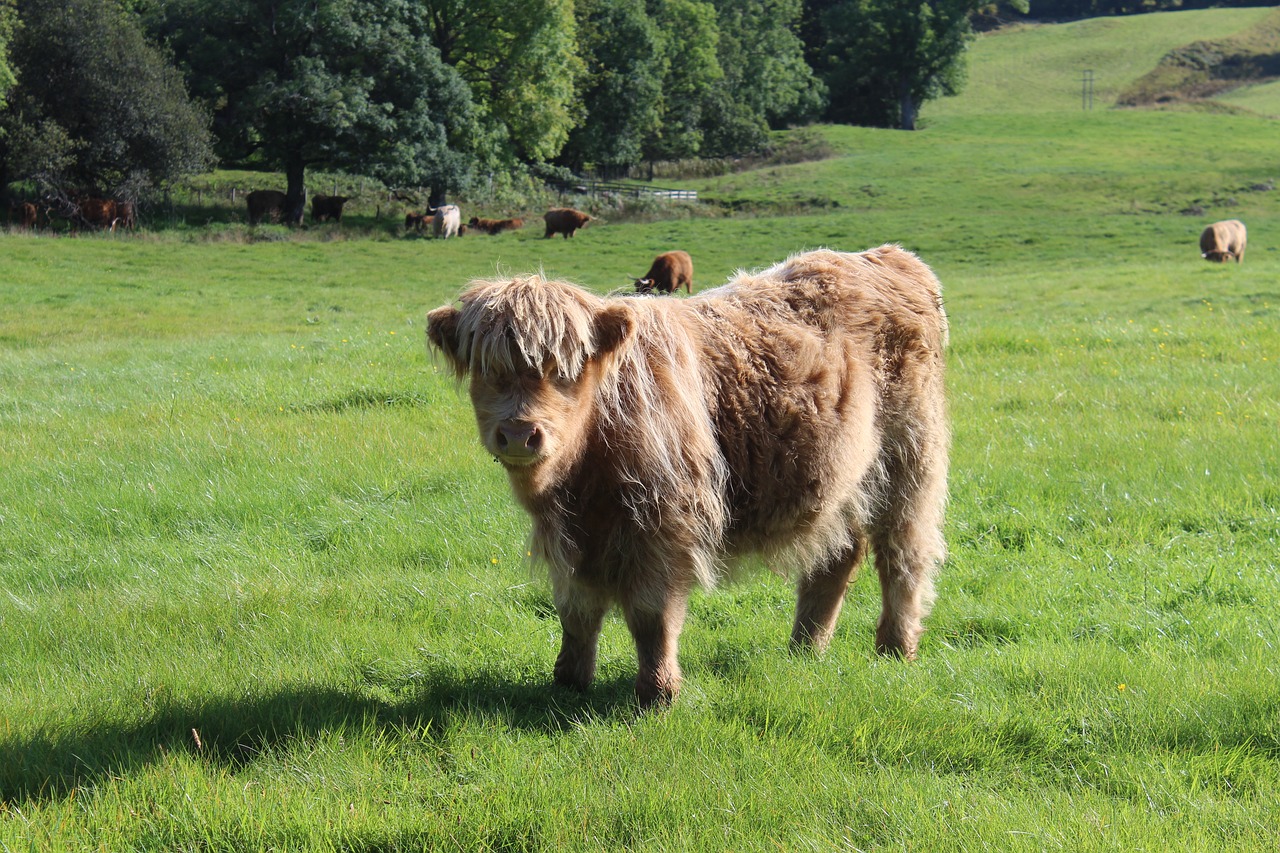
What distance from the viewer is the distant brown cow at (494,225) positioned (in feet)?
148

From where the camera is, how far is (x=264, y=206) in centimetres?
4225

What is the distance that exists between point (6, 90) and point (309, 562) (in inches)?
1437

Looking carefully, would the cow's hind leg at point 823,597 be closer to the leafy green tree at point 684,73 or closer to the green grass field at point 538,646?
the green grass field at point 538,646

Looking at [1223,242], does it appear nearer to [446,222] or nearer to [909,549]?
[446,222]

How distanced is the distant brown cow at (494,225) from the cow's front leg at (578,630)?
41.6m

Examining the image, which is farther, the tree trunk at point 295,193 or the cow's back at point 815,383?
the tree trunk at point 295,193

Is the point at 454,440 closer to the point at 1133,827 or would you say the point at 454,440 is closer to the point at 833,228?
the point at 1133,827

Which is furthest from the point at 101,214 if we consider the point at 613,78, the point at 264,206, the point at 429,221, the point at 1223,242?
the point at 1223,242

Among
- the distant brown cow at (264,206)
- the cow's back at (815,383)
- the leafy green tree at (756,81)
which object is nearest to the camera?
the cow's back at (815,383)

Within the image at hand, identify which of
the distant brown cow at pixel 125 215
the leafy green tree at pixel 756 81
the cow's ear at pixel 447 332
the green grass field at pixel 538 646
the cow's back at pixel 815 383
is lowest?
the green grass field at pixel 538 646

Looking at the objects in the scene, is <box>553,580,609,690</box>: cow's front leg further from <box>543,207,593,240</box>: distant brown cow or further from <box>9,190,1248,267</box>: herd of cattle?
<box>543,207,593,240</box>: distant brown cow

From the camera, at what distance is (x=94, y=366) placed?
13789mm

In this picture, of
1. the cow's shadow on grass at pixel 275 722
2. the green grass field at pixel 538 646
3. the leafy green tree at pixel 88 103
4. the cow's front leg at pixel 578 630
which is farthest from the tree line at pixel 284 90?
the cow's front leg at pixel 578 630

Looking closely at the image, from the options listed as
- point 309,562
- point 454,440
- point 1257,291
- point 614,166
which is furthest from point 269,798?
point 614,166
